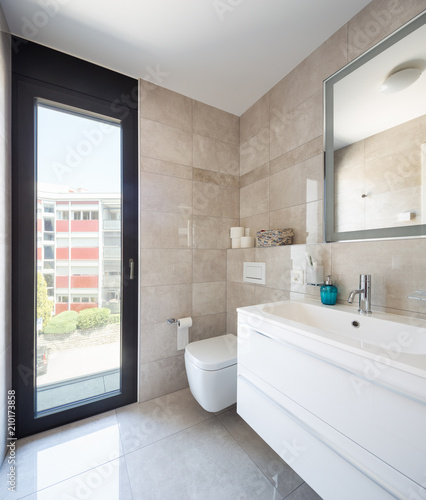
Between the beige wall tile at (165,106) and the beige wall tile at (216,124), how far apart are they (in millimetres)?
81

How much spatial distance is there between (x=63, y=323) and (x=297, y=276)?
149cm

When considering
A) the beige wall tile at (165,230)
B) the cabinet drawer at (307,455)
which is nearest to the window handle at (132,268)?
the beige wall tile at (165,230)

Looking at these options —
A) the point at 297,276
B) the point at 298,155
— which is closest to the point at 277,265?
the point at 297,276

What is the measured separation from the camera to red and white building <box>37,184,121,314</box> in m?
1.38

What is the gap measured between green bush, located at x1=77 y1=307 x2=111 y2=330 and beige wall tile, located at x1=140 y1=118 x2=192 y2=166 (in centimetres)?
113

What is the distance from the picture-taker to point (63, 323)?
1.43 meters

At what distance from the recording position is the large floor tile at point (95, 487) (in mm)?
1001

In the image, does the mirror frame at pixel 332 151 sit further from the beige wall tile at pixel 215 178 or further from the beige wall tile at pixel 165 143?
the beige wall tile at pixel 165 143

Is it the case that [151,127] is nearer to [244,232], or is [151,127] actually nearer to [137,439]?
[244,232]

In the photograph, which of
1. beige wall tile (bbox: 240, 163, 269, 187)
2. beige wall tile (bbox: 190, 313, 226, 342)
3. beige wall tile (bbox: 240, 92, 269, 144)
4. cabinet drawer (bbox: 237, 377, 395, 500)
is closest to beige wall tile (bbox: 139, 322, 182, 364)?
beige wall tile (bbox: 190, 313, 226, 342)

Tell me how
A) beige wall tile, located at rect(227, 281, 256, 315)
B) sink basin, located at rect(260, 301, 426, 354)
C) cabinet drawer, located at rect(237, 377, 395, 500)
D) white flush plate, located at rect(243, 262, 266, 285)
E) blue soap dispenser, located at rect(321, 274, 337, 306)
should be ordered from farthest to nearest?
1. beige wall tile, located at rect(227, 281, 256, 315)
2. white flush plate, located at rect(243, 262, 266, 285)
3. blue soap dispenser, located at rect(321, 274, 337, 306)
4. sink basin, located at rect(260, 301, 426, 354)
5. cabinet drawer, located at rect(237, 377, 395, 500)

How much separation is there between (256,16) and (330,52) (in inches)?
18.6

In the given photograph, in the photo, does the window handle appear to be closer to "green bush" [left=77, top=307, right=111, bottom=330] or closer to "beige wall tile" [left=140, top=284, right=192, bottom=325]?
"beige wall tile" [left=140, top=284, right=192, bottom=325]

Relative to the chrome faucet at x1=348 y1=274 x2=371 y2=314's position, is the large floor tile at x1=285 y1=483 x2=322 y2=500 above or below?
below
